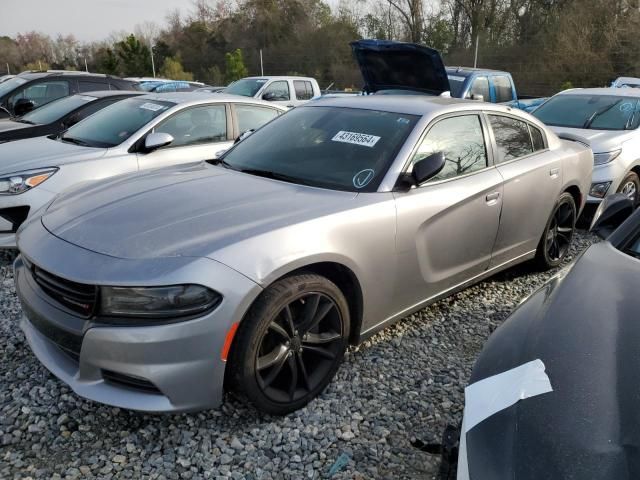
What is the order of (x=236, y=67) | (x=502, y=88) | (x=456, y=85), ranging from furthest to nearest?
(x=236, y=67)
(x=502, y=88)
(x=456, y=85)

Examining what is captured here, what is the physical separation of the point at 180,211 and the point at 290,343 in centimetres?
86

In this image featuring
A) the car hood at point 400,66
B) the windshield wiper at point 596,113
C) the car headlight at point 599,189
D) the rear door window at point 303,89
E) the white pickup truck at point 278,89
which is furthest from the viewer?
the rear door window at point 303,89

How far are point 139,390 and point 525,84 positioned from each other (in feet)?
75.0

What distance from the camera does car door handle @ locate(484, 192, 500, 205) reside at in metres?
3.45

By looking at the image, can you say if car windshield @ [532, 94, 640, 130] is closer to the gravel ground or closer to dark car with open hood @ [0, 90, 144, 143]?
the gravel ground

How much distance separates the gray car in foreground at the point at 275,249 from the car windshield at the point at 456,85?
18.9 feet

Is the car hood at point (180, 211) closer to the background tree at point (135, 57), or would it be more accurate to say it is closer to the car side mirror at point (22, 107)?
the car side mirror at point (22, 107)

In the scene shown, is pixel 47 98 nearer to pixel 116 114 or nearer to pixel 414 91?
pixel 116 114

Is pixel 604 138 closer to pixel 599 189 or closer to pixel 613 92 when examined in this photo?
pixel 599 189

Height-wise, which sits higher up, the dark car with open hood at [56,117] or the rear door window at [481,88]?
the dark car with open hood at [56,117]

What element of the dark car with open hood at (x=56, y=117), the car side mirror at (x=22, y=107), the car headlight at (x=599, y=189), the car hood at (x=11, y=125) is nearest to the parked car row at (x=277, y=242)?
the car headlight at (x=599, y=189)

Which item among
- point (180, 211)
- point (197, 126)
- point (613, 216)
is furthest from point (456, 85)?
point (180, 211)

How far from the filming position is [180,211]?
8.60ft

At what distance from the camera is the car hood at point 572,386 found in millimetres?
1339
